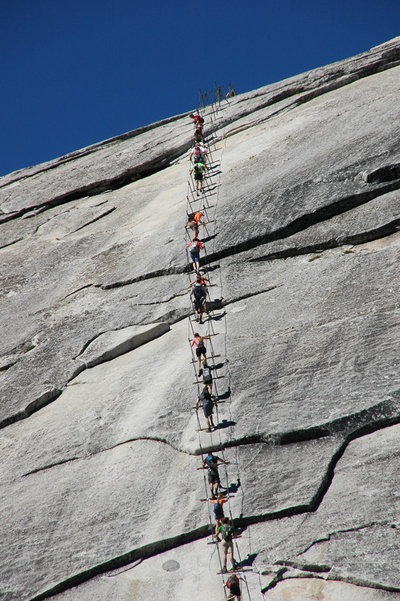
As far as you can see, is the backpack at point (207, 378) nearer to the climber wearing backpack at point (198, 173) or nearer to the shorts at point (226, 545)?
the shorts at point (226, 545)

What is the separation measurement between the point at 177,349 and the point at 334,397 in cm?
569

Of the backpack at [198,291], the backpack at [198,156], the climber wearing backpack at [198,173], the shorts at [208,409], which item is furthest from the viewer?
the backpack at [198,156]

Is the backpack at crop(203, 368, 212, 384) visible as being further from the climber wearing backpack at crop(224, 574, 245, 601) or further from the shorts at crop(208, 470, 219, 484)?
the climber wearing backpack at crop(224, 574, 245, 601)

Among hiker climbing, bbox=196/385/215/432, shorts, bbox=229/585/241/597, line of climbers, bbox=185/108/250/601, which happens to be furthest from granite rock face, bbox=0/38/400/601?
shorts, bbox=229/585/241/597

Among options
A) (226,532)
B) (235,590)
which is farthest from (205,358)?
(235,590)

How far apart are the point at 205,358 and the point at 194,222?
7.08m

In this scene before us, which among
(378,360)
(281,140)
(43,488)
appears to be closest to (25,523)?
(43,488)

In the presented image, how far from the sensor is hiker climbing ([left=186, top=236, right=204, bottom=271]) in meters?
18.4

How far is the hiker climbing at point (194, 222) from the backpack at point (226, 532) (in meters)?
11.6

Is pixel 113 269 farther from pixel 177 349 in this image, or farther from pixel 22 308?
pixel 177 349

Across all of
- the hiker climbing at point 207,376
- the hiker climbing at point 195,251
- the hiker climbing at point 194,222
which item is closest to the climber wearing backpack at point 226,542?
the hiker climbing at point 207,376

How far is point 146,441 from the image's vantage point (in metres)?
13.1

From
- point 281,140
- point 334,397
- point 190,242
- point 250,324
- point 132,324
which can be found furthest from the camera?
point 281,140

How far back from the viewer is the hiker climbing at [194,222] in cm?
1958
